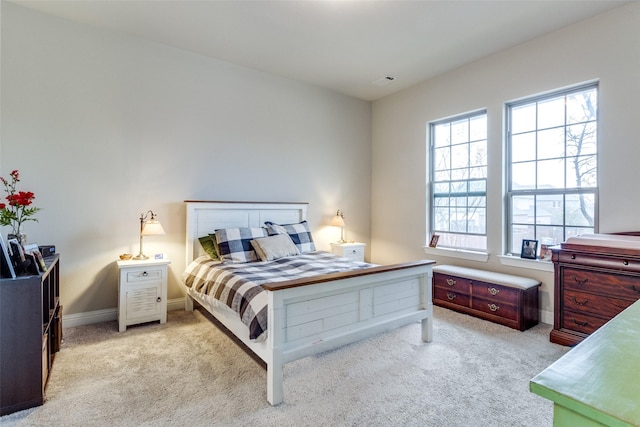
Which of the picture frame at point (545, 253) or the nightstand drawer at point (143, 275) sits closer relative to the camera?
the nightstand drawer at point (143, 275)

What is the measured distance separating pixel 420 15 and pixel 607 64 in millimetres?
1703

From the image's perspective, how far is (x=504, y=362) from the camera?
7.84ft

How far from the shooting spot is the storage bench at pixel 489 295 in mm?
3035

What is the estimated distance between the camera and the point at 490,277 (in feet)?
10.8

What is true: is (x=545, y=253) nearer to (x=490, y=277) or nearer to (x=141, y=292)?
(x=490, y=277)

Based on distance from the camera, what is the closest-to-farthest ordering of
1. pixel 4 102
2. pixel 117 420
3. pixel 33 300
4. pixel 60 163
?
pixel 117 420 → pixel 33 300 → pixel 4 102 → pixel 60 163

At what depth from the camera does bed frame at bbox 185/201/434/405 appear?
193 cm

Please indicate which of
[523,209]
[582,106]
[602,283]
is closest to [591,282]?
[602,283]

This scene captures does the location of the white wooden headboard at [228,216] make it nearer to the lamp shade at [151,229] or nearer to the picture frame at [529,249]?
the lamp shade at [151,229]

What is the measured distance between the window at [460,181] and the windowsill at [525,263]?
0.28 meters

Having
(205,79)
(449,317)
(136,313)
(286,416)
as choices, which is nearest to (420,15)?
(205,79)

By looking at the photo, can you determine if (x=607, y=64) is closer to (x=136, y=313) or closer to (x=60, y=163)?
(x=136, y=313)

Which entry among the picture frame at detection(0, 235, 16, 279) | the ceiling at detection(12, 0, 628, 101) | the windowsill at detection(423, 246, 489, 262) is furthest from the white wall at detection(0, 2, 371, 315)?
the windowsill at detection(423, 246, 489, 262)

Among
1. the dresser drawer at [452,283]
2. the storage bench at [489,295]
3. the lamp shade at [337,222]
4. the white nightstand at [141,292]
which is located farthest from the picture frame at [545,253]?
the white nightstand at [141,292]
